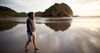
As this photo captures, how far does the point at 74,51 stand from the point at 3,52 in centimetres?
344

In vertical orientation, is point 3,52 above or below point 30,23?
below

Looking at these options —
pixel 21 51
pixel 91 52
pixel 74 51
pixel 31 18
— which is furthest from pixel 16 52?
pixel 91 52

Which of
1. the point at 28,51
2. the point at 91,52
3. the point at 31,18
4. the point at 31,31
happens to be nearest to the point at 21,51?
the point at 28,51

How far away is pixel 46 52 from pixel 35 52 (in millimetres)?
538

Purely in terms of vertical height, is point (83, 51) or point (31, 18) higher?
point (31, 18)

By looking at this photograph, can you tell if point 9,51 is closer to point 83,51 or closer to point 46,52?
point 46,52

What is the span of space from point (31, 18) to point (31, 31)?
698 mm

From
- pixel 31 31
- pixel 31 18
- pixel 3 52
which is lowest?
pixel 3 52

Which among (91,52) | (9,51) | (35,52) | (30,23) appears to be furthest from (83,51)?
(9,51)

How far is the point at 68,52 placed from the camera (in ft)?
29.5

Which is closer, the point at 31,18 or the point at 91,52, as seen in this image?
the point at 91,52

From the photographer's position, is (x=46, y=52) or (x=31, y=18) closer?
(x=46, y=52)

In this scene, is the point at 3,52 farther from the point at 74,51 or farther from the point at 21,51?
the point at 74,51

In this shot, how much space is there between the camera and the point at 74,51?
364 inches
